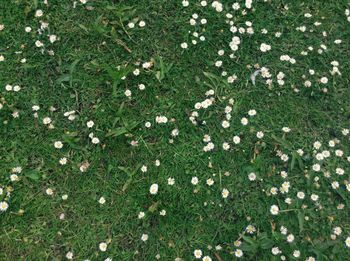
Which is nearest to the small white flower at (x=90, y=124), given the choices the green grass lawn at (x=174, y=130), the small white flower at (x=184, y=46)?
the green grass lawn at (x=174, y=130)

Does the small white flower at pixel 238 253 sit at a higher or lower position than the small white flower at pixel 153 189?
lower

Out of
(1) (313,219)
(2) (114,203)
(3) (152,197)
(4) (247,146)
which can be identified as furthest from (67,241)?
(1) (313,219)

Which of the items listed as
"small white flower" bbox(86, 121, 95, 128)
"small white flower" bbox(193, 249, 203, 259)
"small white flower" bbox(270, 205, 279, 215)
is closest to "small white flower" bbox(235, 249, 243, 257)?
"small white flower" bbox(193, 249, 203, 259)

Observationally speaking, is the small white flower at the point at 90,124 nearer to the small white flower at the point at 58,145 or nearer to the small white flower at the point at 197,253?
the small white flower at the point at 58,145

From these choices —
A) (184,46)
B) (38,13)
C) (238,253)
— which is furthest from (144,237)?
(38,13)

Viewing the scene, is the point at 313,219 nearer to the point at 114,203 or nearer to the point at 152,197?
the point at 152,197

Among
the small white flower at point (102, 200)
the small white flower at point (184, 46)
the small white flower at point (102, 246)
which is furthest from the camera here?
the small white flower at point (184, 46)

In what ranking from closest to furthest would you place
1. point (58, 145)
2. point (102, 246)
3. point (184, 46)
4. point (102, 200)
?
point (102, 246), point (102, 200), point (58, 145), point (184, 46)

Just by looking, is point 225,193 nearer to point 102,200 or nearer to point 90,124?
point 102,200

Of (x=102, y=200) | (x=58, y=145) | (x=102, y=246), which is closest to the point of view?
(x=102, y=246)
